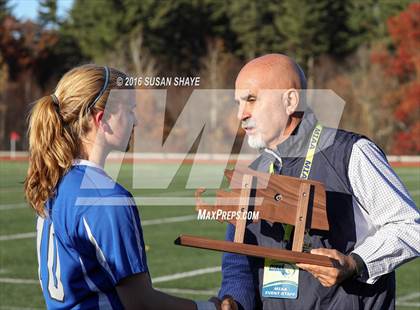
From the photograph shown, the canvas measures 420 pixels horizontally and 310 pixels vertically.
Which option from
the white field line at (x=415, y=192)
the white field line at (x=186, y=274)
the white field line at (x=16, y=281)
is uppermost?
the white field line at (x=186, y=274)

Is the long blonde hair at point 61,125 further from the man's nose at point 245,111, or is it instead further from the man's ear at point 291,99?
the man's ear at point 291,99

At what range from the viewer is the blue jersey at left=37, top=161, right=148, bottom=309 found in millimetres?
3070

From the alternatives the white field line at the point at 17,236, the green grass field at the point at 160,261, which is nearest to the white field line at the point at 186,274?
the green grass field at the point at 160,261

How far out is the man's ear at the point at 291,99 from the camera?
→ 3.64 m

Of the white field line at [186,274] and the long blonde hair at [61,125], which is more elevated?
the long blonde hair at [61,125]

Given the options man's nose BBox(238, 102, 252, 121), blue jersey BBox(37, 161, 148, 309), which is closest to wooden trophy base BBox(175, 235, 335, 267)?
Result: blue jersey BBox(37, 161, 148, 309)

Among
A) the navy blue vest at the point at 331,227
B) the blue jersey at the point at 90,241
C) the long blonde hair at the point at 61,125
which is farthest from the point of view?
the navy blue vest at the point at 331,227

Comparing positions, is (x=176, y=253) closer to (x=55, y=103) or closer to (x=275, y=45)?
(x=55, y=103)

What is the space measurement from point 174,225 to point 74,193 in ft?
46.0

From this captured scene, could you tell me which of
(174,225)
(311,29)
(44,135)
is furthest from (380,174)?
(311,29)

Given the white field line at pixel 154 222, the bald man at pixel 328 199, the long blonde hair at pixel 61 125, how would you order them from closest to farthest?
the long blonde hair at pixel 61 125, the bald man at pixel 328 199, the white field line at pixel 154 222

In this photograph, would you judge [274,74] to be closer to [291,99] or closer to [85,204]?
[291,99]

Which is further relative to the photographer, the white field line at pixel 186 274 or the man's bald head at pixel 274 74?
the white field line at pixel 186 274

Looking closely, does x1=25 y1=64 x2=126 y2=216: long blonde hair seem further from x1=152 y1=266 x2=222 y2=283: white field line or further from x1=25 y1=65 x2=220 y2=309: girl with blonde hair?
x1=152 y1=266 x2=222 y2=283: white field line
